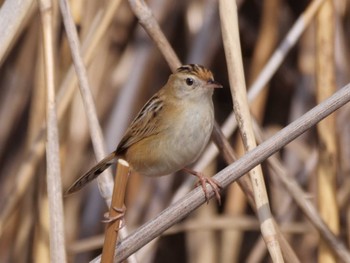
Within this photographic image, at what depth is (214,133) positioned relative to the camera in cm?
262

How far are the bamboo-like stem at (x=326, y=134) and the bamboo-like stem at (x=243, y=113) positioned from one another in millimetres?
574

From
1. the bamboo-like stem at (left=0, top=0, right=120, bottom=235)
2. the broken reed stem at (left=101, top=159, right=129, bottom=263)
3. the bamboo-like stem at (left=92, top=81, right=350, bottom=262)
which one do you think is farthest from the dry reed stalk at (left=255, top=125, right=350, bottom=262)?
the broken reed stem at (left=101, top=159, right=129, bottom=263)

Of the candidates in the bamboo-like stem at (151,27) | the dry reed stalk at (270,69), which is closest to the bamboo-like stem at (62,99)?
the bamboo-like stem at (151,27)

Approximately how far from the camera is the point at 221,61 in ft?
13.0

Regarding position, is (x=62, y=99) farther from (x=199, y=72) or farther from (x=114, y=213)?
(x=114, y=213)

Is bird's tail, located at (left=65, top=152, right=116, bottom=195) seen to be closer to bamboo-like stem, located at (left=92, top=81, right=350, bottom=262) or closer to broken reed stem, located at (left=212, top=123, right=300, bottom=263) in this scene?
broken reed stem, located at (left=212, top=123, right=300, bottom=263)

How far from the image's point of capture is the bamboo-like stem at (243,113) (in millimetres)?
2277

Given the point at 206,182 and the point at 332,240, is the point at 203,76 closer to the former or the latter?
the point at 206,182

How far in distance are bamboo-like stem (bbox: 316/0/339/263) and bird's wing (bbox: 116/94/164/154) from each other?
1.96 feet

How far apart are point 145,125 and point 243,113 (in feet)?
1.67

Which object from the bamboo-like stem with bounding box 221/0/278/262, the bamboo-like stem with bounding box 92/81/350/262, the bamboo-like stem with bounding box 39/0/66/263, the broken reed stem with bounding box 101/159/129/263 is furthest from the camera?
the bamboo-like stem with bounding box 221/0/278/262

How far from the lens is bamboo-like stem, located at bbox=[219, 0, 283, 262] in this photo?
7.47 feet

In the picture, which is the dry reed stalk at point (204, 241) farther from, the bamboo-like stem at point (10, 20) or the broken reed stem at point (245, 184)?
the bamboo-like stem at point (10, 20)

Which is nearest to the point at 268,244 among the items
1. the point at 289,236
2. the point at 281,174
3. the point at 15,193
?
the point at 281,174
